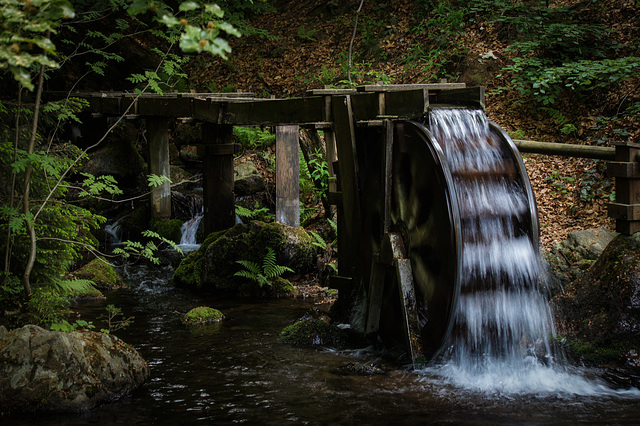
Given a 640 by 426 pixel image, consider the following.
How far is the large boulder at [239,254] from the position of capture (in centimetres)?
930

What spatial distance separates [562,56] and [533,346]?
814 centimetres

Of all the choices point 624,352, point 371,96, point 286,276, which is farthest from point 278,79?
point 624,352

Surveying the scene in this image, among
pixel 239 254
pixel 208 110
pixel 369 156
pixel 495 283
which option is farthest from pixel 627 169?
pixel 208 110

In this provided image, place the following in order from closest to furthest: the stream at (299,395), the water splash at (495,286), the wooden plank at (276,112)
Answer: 1. the stream at (299,395)
2. the water splash at (495,286)
3. the wooden plank at (276,112)

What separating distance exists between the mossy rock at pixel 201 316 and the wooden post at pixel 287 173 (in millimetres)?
2533

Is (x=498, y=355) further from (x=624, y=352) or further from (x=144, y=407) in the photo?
(x=144, y=407)

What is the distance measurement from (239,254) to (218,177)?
5.51ft

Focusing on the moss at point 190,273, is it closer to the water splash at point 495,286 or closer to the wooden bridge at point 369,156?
the wooden bridge at point 369,156

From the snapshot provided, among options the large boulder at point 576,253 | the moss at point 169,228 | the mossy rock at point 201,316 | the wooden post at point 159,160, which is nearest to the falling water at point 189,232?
the moss at point 169,228

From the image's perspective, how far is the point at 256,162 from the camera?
1462cm

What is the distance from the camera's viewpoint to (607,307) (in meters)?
5.65

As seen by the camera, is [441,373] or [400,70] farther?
[400,70]

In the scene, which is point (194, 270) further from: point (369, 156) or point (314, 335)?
point (369, 156)

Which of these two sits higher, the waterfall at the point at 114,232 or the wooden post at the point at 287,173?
the wooden post at the point at 287,173
